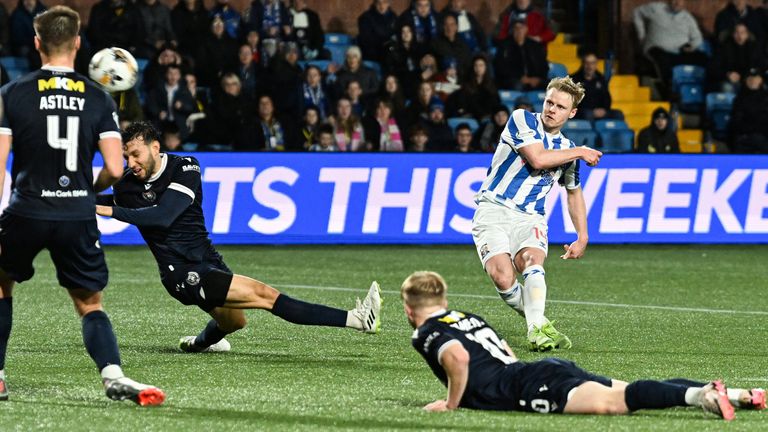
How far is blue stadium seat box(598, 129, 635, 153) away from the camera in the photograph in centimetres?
1983

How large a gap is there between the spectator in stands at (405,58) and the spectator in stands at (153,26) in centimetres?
298

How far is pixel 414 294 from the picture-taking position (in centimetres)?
621

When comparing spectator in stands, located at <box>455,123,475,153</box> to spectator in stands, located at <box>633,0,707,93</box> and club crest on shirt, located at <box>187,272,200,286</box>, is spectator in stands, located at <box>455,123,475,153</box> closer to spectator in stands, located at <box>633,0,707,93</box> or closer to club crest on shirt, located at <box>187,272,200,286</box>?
spectator in stands, located at <box>633,0,707,93</box>

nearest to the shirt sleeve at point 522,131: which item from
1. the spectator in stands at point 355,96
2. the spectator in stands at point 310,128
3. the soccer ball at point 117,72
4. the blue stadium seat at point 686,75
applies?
the soccer ball at point 117,72

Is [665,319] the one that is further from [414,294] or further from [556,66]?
[556,66]

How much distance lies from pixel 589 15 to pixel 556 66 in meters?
2.67

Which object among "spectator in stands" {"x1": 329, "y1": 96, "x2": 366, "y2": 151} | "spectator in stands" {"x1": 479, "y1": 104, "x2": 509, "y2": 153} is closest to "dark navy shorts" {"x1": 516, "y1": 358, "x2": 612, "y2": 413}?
"spectator in stands" {"x1": 329, "y1": 96, "x2": 366, "y2": 151}

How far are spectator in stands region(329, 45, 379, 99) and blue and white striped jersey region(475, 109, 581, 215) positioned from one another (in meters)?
9.68

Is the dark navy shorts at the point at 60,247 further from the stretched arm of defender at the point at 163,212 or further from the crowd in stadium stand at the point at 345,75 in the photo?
the crowd in stadium stand at the point at 345,75

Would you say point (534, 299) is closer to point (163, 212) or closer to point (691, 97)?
point (163, 212)

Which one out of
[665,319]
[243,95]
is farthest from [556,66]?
[665,319]

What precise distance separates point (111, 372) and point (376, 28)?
14.3 meters

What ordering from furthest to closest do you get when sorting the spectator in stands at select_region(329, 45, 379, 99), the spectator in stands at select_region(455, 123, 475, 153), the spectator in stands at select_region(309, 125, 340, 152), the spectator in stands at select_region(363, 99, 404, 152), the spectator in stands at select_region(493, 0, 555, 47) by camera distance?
the spectator in stands at select_region(493, 0, 555, 47)
the spectator in stands at select_region(329, 45, 379, 99)
the spectator in stands at select_region(363, 99, 404, 152)
the spectator in stands at select_region(455, 123, 475, 153)
the spectator in stands at select_region(309, 125, 340, 152)

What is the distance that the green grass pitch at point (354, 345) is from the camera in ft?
20.3
